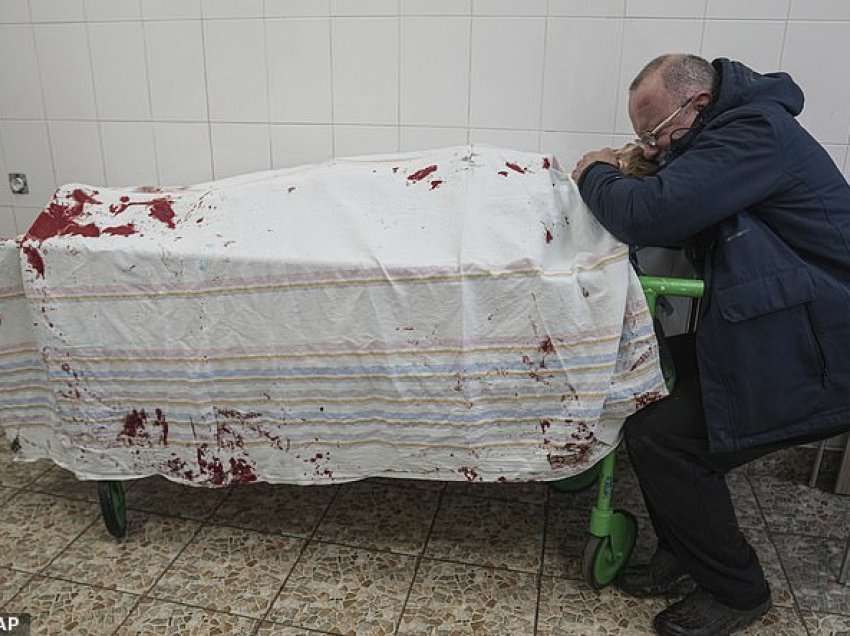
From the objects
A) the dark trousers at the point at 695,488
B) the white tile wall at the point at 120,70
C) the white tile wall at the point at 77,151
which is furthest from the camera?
the white tile wall at the point at 77,151

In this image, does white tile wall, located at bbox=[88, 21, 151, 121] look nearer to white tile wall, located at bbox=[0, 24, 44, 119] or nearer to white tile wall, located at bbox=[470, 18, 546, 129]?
white tile wall, located at bbox=[0, 24, 44, 119]

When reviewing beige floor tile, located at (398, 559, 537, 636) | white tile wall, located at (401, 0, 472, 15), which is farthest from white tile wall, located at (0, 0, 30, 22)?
beige floor tile, located at (398, 559, 537, 636)

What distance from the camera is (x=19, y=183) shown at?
243cm

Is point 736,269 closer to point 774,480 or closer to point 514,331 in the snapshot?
point 514,331

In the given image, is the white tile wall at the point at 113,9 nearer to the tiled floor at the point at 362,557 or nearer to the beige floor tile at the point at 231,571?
the tiled floor at the point at 362,557

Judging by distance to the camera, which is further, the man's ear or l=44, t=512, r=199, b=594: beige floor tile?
l=44, t=512, r=199, b=594: beige floor tile

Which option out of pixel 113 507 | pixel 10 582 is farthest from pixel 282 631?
pixel 10 582

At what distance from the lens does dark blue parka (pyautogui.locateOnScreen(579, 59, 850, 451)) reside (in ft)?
4.34

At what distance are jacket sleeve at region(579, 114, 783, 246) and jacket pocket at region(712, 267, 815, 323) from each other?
0.47 feet

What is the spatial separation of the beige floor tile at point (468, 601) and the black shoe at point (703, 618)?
0.29 metres

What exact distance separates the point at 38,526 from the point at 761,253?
1840mm

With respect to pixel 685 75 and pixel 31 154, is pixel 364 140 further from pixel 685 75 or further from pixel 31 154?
pixel 31 154

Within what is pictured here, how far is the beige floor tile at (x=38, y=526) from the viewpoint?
1.72 meters

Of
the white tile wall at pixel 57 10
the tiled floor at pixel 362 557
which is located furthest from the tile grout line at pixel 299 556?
the white tile wall at pixel 57 10
